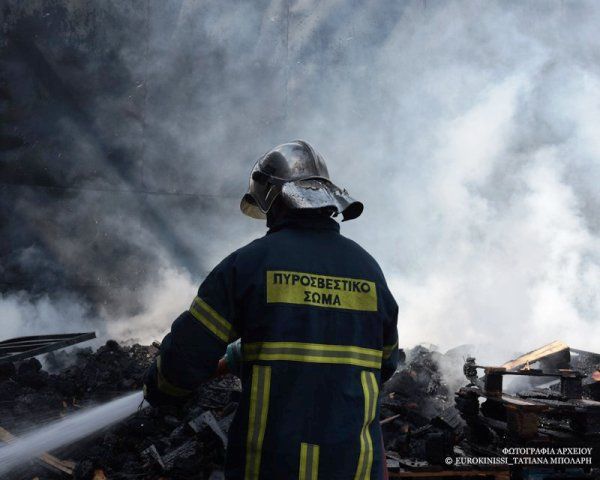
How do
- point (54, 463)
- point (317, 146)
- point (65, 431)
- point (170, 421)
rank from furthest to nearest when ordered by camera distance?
point (317, 146) → point (170, 421) → point (65, 431) → point (54, 463)

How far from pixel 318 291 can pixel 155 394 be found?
28.5 inches

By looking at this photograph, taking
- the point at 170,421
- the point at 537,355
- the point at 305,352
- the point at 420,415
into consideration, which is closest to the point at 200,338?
the point at 305,352

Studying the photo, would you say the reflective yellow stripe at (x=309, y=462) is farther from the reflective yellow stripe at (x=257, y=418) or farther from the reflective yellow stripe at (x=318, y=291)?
the reflective yellow stripe at (x=318, y=291)

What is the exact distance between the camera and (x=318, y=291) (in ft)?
5.60

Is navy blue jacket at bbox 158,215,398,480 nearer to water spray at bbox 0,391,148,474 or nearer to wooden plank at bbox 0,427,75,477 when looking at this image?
water spray at bbox 0,391,148,474

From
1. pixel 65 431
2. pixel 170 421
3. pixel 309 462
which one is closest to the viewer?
pixel 309 462

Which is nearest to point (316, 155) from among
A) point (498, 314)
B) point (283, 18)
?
point (498, 314)

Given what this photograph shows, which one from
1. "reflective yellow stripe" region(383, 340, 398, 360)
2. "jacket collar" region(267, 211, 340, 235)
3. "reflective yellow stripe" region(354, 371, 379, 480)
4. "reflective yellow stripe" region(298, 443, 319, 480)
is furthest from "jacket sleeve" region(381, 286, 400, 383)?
"reflective yellow stripe" region(298, 443, 319, 480)

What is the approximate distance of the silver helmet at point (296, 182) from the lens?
1.97m

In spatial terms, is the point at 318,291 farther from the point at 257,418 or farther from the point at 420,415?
the point at 420,415

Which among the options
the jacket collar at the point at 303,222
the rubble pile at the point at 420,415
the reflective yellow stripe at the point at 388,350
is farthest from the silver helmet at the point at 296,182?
the rubble pile at the point at 420,415

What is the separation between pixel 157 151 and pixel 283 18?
4777mm

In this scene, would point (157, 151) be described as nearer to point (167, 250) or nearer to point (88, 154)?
point (88, 154)

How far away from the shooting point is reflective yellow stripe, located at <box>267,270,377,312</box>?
5.48ft
